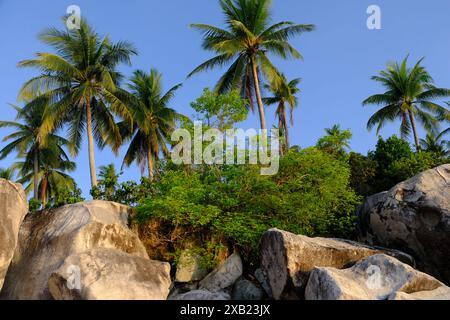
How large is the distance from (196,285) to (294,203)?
3.77 meters

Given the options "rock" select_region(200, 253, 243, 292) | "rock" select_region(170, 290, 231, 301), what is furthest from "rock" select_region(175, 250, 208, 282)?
"rock" select_region(170, 290, 231, 301)

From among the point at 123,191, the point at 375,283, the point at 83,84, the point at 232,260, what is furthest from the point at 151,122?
the point at 375,283

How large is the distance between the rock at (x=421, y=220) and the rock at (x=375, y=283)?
3.01 meters

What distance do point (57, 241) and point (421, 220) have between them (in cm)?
956

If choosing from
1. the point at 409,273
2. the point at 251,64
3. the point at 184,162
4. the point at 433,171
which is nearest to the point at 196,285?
the point at 184,162

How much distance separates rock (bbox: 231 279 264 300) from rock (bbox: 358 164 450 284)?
430 centimetres

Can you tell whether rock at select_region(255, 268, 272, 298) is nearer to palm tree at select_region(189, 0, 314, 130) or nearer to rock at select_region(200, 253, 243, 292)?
rock at select_region(200, 253, 243, 292)

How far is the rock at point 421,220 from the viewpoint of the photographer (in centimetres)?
1173

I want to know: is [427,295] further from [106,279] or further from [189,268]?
[106,279]

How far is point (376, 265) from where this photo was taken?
9.09 metres

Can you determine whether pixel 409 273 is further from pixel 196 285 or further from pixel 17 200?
pixel 17 200

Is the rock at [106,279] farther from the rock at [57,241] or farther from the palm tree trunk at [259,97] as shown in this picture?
the palm tree trunk at [259,97]

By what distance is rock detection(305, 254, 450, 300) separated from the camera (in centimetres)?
823

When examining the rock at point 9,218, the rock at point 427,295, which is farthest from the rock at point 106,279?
the rock at point 427,295
